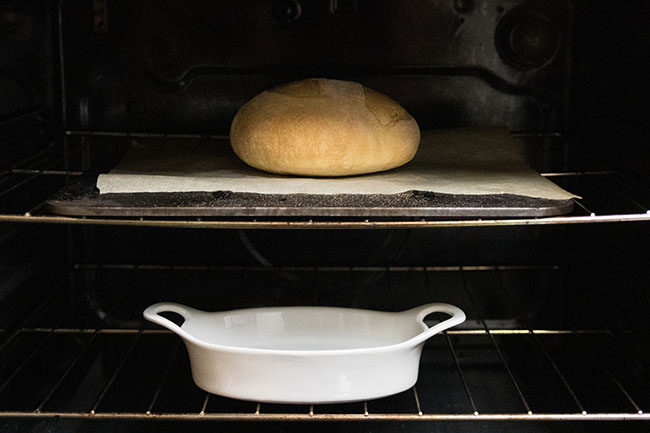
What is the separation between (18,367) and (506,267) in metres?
0.80

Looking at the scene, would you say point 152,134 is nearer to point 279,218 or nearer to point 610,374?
point 279,218

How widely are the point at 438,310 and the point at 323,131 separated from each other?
30 centimetres

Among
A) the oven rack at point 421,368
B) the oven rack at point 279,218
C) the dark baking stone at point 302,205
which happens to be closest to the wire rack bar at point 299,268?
the oven rack at point 421,368

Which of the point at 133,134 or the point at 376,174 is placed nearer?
the point at 376,174

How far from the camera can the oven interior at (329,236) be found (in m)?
1.21

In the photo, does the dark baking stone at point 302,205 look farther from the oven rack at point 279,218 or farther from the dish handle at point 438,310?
the dish handle at point 438,310

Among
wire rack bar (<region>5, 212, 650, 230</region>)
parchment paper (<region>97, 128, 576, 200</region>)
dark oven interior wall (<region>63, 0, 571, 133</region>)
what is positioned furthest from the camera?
dark oven interior wall (<region>63, 0, 571, 133</region>)

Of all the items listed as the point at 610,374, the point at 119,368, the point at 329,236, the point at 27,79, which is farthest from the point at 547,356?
the point at 27,79

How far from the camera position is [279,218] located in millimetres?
1330

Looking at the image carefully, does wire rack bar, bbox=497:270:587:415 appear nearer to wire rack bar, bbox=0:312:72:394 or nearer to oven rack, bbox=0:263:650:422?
oven rack, bbox=0:263:650:422

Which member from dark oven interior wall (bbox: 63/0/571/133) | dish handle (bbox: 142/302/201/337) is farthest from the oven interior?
dish handle (bbox: 142/302/201/337)

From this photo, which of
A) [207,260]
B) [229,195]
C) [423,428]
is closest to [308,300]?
[207,260]

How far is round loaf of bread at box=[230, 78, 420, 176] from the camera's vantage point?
113 centimetres

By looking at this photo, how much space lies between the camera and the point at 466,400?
1.24 meters
